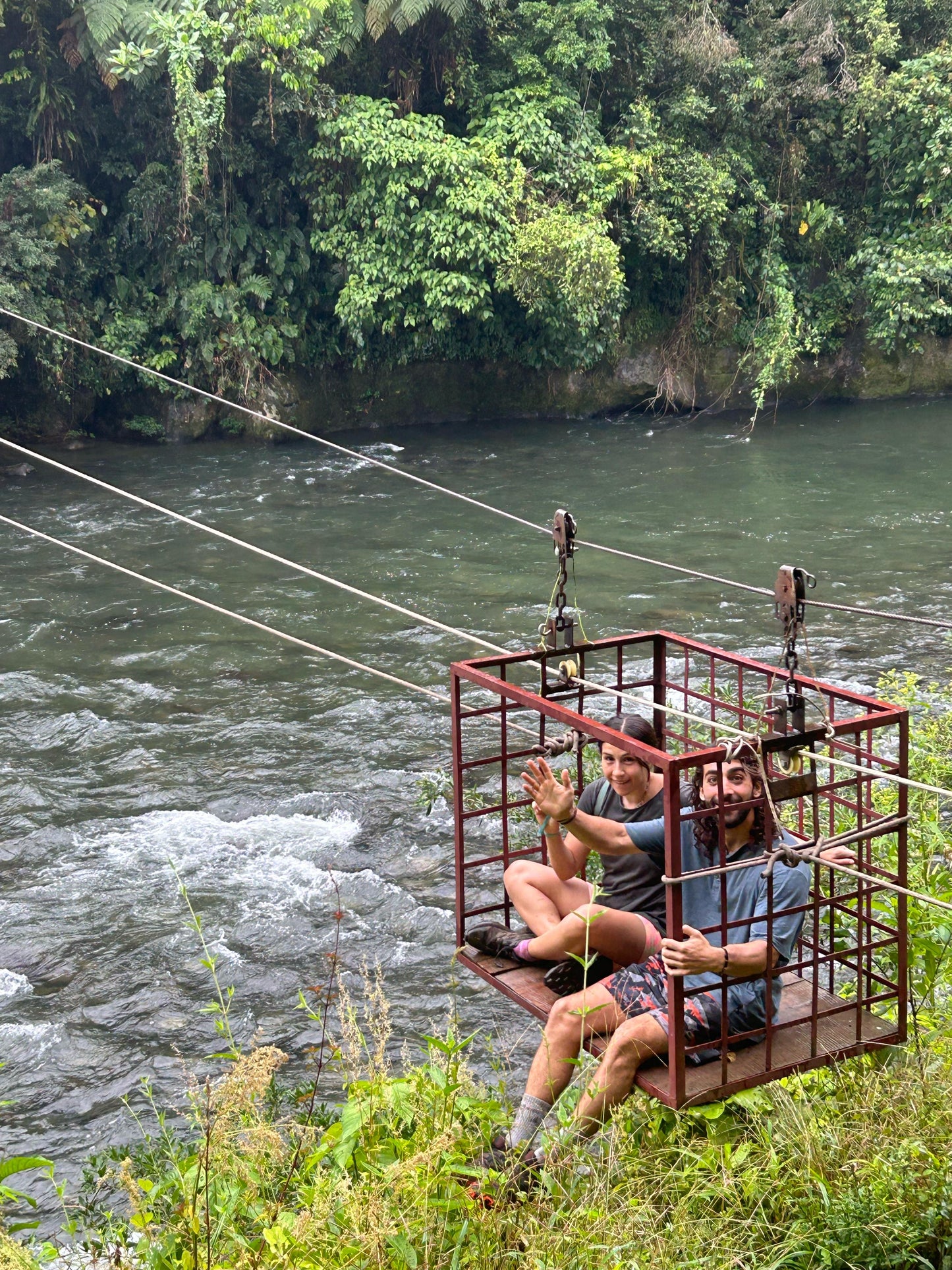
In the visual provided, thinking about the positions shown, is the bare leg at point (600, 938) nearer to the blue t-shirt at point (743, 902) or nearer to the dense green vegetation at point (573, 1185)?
the blue t-shirt at point (743, 902)

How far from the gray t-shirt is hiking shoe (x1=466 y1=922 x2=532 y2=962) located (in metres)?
0.30

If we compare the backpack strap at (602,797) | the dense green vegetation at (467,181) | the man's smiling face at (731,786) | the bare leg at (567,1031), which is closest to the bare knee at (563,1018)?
the bare leg at (567,1031)

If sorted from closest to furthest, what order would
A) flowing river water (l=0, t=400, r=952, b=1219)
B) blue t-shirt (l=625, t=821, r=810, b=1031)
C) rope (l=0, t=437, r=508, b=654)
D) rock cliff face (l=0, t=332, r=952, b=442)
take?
blue t-shirt (l=625, t=821, r=810, b=1031), rope (l=0, t=437, r=508, b=654), flowing river water (l=0, t=400, r=952, b=1219), rock cliff face (l=0, t=332, r=952, b=442)

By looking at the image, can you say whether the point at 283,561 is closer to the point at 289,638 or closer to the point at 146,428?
the point at 289,638

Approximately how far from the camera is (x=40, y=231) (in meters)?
16.6

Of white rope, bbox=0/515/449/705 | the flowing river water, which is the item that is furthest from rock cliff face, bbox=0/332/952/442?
white rope, bbox=0/515/449/705

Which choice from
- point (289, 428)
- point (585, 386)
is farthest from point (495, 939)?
point (585, 386)

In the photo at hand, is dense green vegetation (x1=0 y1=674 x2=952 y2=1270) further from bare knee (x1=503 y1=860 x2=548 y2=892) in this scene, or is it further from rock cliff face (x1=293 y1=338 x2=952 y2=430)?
rock cliff face (x1=293 y1=338 x2=952 y2=430)

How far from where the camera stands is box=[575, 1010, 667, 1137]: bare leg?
11.3 ft

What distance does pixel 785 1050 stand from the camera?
3.46 metres

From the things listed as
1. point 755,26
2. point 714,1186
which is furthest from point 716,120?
point 714,1186

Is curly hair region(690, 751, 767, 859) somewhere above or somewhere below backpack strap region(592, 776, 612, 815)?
above

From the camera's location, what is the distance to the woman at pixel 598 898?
385 centimetres

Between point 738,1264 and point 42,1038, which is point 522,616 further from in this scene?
point 738,1264
